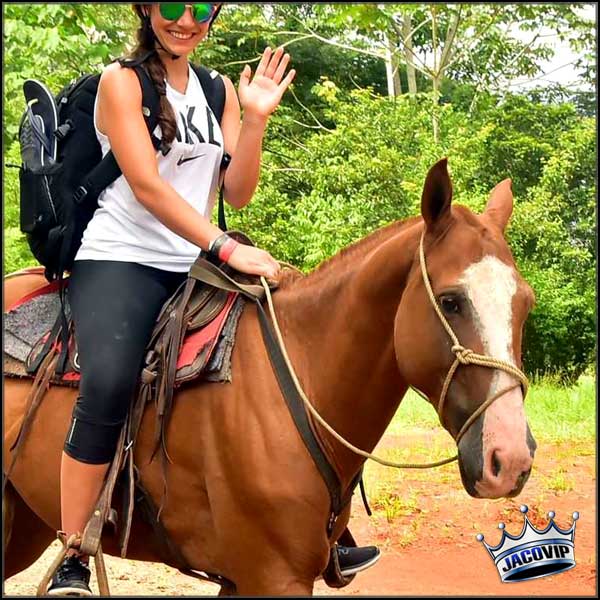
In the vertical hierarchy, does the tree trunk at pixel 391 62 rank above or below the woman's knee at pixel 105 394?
above

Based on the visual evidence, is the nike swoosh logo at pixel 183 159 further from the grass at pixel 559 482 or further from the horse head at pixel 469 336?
the grass at pixel 559 482

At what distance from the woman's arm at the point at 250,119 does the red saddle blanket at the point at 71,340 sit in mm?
621

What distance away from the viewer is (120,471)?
3369 millimetres

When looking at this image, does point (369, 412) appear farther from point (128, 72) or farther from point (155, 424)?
point (128, 72)

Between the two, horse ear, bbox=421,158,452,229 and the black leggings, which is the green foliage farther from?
horse ear, bbox=421,158,452,229

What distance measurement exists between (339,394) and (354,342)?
0.19 m

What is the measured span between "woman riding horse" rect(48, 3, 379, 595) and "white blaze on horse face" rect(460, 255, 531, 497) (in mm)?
922

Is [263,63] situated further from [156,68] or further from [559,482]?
[559,482]

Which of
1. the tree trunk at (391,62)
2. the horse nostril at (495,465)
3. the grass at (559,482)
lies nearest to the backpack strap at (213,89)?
the horse nostril at (495,465)

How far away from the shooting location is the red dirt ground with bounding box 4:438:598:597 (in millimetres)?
6039

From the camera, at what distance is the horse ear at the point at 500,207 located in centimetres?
309

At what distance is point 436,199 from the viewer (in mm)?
2889

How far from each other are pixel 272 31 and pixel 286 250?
6.51 meters

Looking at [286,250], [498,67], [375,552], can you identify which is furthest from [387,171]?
[375,552]
